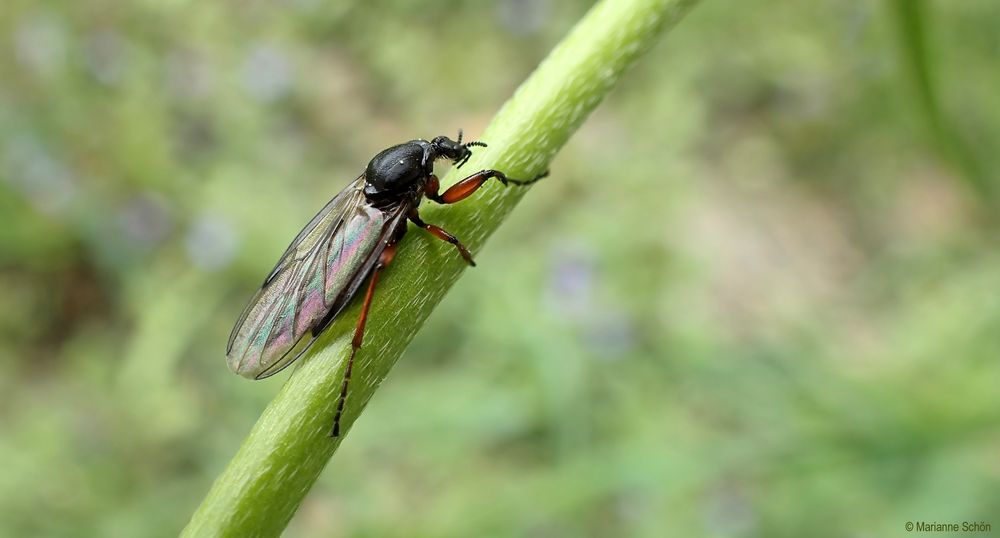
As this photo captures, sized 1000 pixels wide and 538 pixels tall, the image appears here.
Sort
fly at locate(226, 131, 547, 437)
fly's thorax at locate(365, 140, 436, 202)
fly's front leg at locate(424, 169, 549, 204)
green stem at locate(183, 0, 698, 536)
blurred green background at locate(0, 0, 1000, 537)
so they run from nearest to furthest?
green stem at locate(183, 0, 698, 536), fly's front leg at locate(424, 169, 549, 204), fly at locate(226, 131, 547, 437), fly's thorax at locate(365, 140, 436, 202), blurred green background at locate(0, 0, 1000, 537)

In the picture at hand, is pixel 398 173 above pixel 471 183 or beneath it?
above

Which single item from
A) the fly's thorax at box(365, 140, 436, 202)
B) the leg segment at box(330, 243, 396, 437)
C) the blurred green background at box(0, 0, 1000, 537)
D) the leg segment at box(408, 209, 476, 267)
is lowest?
the leg segment at box(330, 243, 396, 437)

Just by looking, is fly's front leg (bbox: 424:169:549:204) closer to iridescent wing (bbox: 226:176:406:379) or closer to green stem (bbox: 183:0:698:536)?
green stem (bbox: 183:0:698:536)

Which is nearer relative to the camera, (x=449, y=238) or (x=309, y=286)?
(x=449, y=238)

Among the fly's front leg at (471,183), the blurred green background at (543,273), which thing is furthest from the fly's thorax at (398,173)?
the blurred green background at (543,273)

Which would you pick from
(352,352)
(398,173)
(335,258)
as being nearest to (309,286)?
(335,258)

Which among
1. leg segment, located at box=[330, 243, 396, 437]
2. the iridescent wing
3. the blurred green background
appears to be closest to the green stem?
leg segment, located at box=[330, 243, 396, 437]

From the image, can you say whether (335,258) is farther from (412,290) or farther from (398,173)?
(412,290)
